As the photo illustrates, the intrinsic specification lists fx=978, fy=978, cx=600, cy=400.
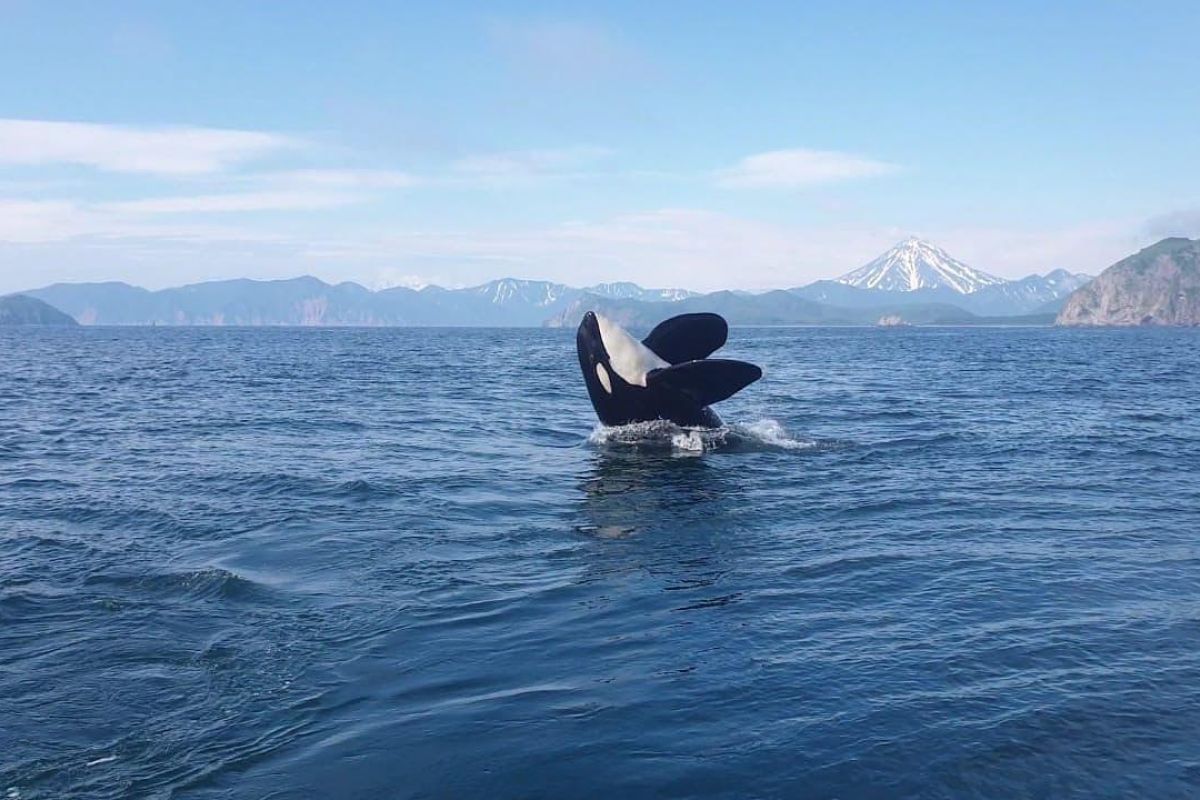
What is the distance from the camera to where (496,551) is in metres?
14.4

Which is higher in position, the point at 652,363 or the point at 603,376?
Answer: the point at 652,363

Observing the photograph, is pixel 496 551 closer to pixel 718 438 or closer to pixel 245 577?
pixel 245 577

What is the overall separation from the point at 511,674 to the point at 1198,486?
15.6m

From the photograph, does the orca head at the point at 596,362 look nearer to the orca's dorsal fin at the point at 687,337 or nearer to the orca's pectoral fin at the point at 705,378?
the orca's pectoral fin at the point at 705,378

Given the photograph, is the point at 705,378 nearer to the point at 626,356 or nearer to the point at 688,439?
the point at 626,356

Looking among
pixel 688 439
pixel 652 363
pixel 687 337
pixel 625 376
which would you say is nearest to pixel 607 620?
pixel 625 376

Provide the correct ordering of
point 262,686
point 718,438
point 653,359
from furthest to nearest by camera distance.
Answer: point 718,438
point 653,359
point 262,686

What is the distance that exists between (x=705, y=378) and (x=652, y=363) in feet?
5.31

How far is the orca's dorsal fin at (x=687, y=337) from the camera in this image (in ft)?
71.8

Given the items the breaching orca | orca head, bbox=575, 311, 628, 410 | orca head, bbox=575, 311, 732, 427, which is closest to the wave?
orca head, bbox=575, 311, 732, 427

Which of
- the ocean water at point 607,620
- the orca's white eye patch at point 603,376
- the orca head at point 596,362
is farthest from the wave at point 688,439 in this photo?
the orca's white eye patch at point 603,376

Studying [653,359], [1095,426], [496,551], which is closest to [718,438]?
[653,359]

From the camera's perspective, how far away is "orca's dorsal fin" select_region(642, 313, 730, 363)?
71.8ft

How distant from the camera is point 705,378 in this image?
20938 millimetres
